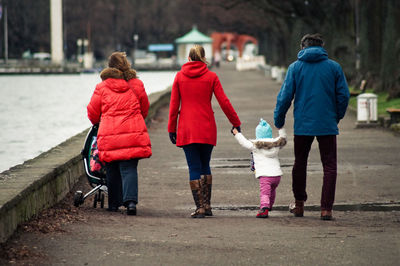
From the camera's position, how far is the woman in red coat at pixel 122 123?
29.6 feet

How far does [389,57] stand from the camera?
28406 millimetres

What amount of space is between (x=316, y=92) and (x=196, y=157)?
134 cm

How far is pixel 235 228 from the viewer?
8.03 metres

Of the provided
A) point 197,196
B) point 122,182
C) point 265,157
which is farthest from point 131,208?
point 265,157

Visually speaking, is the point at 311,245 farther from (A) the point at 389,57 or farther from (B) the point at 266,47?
(B) the point at 266,47

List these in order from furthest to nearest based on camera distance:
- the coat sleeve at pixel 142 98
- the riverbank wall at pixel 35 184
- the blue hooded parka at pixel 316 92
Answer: the coat sleeve at pixel 142 98 < the blue hooded parka at pixel 316 92 < the riverbank wall at pixel 35 184

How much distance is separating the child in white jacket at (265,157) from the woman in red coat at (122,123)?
100 centimetres

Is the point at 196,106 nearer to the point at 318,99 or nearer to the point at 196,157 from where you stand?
the point at 196,157

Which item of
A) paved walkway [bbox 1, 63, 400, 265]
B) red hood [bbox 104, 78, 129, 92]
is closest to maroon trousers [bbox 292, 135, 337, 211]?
paved walkway [bbox 1, 63, 400, 265]

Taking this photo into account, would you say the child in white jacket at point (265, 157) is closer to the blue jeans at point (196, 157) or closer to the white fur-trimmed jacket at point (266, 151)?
the white fur-trimmed jacket at point (266, 151)

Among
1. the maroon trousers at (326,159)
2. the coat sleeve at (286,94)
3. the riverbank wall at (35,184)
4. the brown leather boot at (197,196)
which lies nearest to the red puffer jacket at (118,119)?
the brown leather boot at (197,196)

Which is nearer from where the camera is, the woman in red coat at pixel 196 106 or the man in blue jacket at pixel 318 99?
the man in blue jacket at pixel 318 99

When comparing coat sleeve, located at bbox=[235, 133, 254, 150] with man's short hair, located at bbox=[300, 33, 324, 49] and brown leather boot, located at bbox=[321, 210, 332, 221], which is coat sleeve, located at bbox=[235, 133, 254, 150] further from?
man's short hair, located at bbox=[300, 33, 324, 49]

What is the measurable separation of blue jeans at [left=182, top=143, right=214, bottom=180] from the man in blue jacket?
81 centimetres
